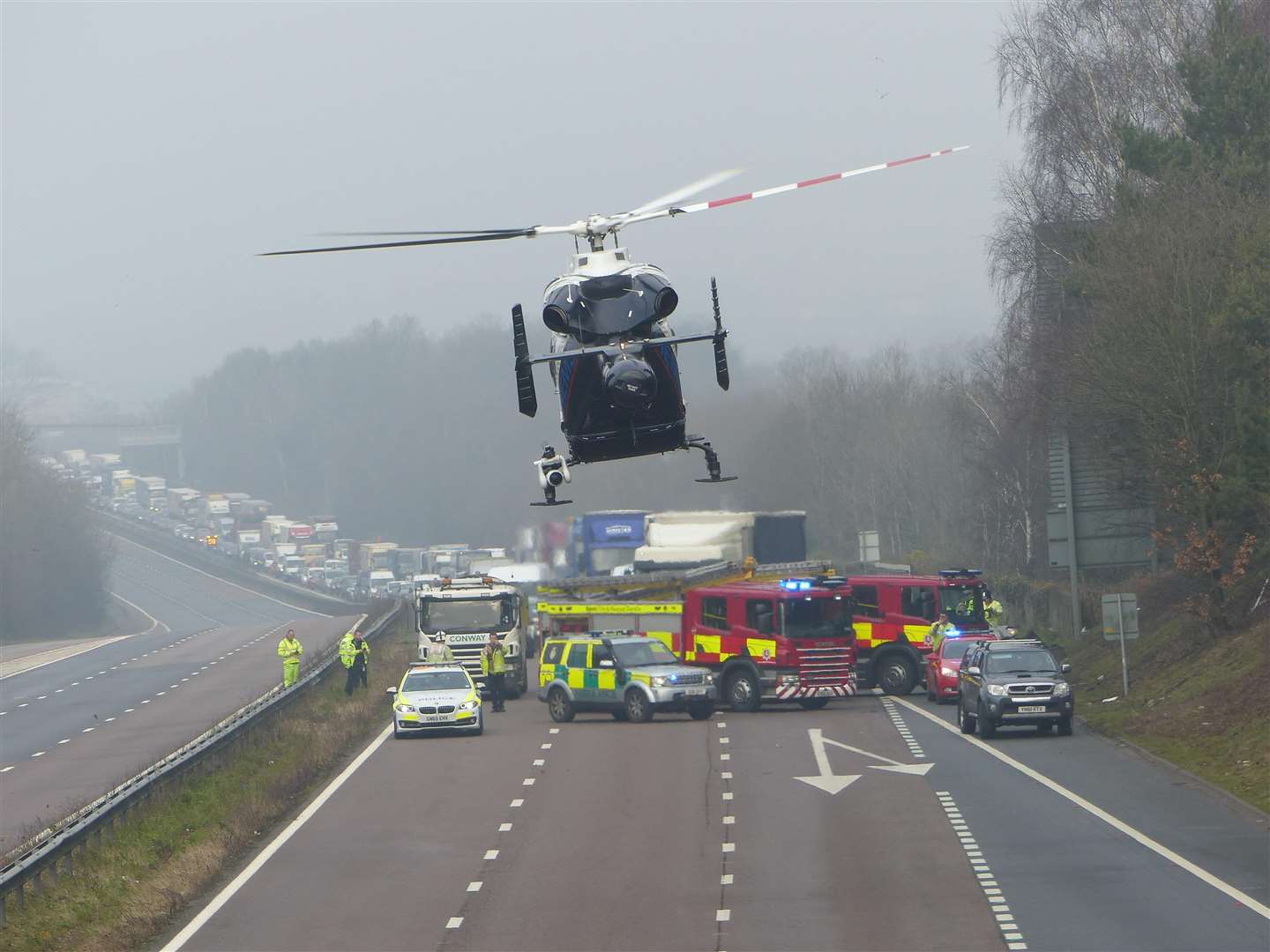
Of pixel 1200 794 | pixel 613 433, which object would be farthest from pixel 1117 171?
pixel 613 433

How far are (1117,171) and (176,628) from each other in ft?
249

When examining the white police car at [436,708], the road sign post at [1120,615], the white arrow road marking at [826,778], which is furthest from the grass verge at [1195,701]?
the white police car at [436,708]

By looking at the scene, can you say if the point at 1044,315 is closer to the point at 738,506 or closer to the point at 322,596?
the point at 738,506

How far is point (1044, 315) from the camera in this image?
4544 cm

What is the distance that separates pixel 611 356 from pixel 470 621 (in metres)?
25.5

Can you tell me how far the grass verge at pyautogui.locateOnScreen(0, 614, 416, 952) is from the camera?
16000 mm

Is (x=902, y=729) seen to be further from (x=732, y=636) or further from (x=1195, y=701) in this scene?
(x=732, y=636)

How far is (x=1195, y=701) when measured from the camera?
1162 inches

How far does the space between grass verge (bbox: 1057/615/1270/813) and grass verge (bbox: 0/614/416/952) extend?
1261 cm

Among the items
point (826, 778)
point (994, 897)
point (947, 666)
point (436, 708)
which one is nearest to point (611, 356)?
point (994, 897)

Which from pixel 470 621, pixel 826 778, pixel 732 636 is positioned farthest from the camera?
pixel 470 621

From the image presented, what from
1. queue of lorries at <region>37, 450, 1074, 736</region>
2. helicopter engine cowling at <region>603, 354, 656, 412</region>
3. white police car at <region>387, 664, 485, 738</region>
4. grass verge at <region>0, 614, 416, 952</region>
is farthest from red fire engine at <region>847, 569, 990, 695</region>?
helicopter engine cowling at <region>603, 354, 656, 412</region>

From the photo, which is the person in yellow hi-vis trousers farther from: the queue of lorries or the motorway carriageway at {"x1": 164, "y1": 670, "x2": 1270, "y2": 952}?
the motorway carriageway at {"x1": 164, "y1": 670, "x2": 1270, "y2": 952}

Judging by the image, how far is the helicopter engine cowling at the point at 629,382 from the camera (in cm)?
1542
